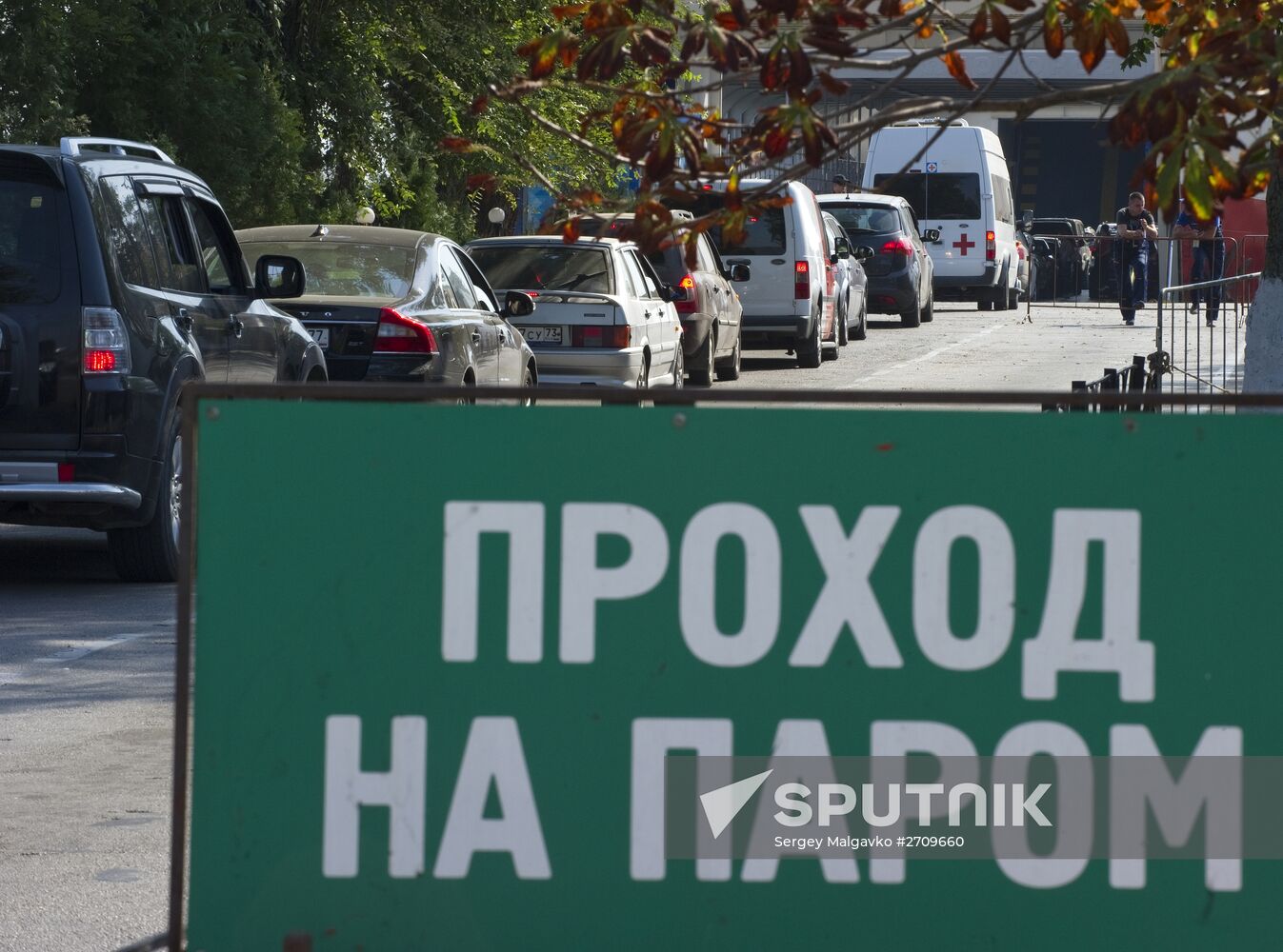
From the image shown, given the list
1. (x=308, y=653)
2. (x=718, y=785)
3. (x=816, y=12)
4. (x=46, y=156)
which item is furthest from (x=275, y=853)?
(x=46, y=156)

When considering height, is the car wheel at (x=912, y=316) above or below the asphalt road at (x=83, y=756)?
above

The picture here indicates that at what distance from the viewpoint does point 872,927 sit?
348cm

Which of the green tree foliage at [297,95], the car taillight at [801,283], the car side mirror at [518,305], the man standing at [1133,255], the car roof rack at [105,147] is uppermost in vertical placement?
the green tree foliage at [297,95]

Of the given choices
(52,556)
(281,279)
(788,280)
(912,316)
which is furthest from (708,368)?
(912,316)

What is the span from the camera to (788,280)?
2228 centimetres

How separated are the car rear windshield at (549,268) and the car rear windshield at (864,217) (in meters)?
13.4

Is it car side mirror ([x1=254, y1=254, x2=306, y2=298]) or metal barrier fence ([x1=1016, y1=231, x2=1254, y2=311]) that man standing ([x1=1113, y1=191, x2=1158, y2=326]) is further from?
car side mirror ([x1=254, y1=254, x2=306, y2=298])

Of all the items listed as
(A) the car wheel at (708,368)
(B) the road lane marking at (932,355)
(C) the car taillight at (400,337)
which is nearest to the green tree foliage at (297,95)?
(A) the car wheel at (708,368)

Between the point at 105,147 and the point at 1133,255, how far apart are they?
81.0 feet

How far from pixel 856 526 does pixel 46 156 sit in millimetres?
6243

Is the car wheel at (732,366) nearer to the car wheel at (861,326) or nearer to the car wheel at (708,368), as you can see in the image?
the car wheel at (708,368)

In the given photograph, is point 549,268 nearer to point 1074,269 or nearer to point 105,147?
point 105,147

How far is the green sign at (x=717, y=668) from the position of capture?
3.49 metres

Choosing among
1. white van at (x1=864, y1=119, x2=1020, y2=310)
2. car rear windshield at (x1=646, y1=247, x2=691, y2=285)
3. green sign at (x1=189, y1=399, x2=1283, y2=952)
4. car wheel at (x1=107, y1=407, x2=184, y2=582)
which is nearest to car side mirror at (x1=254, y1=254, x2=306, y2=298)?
car wheel at (x1=107, y1=407, x2=184, y2=582)
